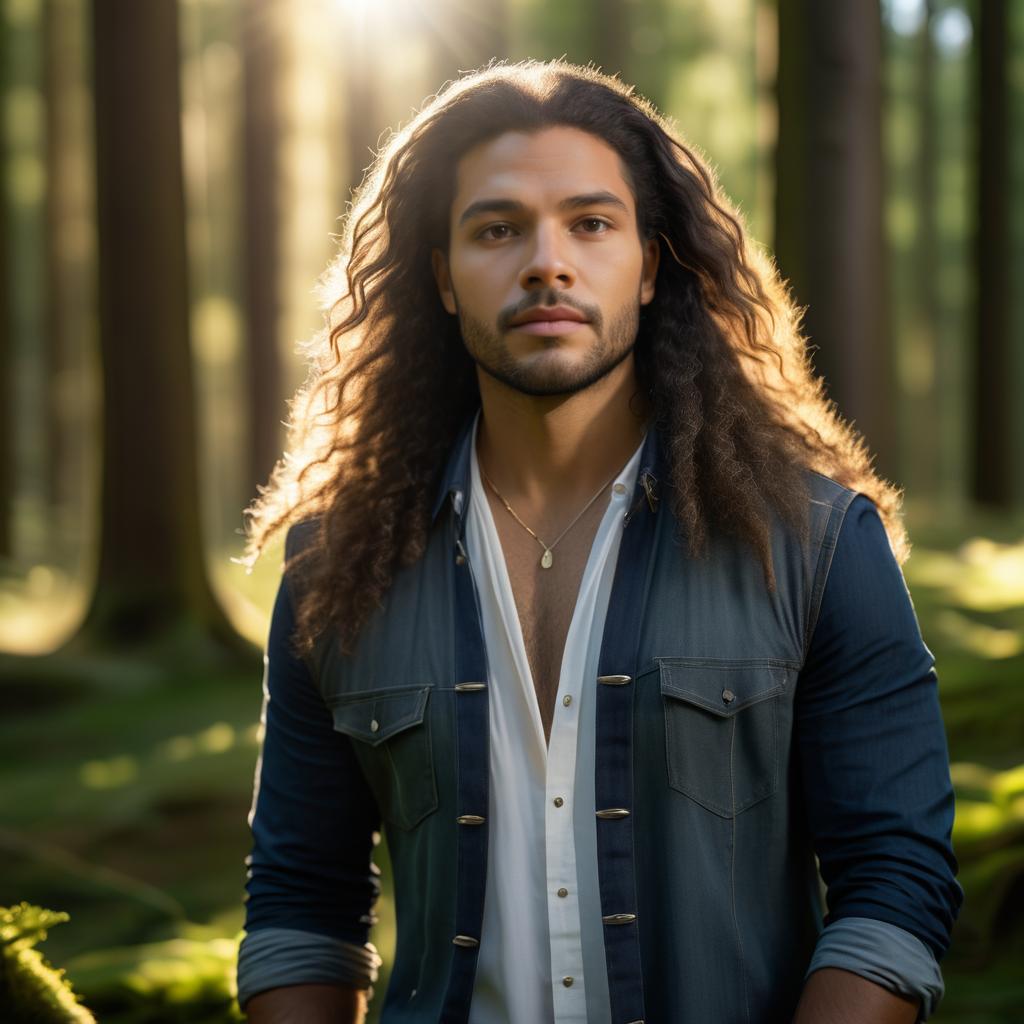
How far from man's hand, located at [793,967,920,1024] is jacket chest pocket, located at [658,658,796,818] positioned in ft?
1.25

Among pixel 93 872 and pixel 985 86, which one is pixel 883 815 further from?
pixel 985 86

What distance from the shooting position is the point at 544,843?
2945mm

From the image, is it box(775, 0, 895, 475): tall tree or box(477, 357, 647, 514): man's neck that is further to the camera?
box(775, 0, 895, 475): tall tree

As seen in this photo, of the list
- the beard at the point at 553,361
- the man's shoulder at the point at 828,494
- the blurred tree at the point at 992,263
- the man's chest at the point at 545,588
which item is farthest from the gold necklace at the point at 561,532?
the blurred tree at the point at 992,263

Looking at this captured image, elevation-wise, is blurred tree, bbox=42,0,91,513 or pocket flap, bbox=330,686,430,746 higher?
blurred tree, bbox=42,0,91,513

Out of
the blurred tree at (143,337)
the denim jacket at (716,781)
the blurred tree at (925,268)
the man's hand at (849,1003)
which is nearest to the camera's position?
the man's hand at (849,1003)

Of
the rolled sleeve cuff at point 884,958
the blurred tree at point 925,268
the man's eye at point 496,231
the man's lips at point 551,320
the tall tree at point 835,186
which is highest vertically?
the blurred tree at point 925,268

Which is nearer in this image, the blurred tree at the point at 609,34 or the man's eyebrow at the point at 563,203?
the man's eyebrow at the point at 563,203

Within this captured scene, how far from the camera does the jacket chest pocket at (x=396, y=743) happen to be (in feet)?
9.98

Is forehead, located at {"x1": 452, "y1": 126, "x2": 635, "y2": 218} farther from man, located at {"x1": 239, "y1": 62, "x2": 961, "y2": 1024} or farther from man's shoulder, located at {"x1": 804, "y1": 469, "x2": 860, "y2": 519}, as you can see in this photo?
man's shoulder, located at {"x1": 804, "y1": 469, "x2": 860, "y2": 519}

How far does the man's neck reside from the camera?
10.7 ft

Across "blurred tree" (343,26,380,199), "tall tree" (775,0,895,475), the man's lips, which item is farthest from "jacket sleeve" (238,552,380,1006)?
"blurred tree" (343,26,380,199)

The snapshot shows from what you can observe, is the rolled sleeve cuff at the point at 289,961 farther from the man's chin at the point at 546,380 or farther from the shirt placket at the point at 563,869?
the man's chin at the point at 546,380

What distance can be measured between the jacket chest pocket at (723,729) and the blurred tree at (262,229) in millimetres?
15250
